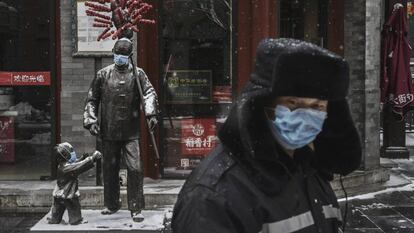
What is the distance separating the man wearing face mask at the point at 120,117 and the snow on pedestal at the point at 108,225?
0.13 metres

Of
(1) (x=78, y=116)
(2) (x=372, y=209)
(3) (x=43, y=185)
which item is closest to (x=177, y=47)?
(1) (x=78, y=116)

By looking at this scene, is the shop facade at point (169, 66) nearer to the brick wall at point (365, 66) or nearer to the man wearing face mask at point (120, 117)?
the brick wall at point (365, 66)

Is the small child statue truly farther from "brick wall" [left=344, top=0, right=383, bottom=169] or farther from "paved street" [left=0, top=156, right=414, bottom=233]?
"brick wall" [left=344, top=0, right=383, bottom=169]

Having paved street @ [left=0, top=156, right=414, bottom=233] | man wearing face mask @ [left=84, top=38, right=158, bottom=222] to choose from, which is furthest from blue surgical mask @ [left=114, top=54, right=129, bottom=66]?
paved street @ [left=0, top=156, right=414, bottom=233]

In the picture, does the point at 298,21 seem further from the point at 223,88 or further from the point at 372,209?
the point at 372,209

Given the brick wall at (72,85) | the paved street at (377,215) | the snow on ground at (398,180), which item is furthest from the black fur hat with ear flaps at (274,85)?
the brick wall at (72,85)

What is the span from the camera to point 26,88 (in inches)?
370

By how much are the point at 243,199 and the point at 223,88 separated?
7412mm

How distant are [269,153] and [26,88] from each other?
25.4 ft

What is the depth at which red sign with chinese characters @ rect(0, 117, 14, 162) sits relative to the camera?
9.62 m

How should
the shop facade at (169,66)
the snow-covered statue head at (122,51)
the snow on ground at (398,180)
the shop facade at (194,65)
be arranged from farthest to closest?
1. the shop facade at (194,65)
2. the snow on ground at (398,180)
3. the shop facade at (169,66)
4. the snow-covered statue head at (122,51)

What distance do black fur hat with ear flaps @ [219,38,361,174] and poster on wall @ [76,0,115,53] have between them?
689 cm

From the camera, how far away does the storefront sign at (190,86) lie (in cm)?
947

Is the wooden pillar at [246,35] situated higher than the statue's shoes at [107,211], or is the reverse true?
the wooden pillar at [246,35]
